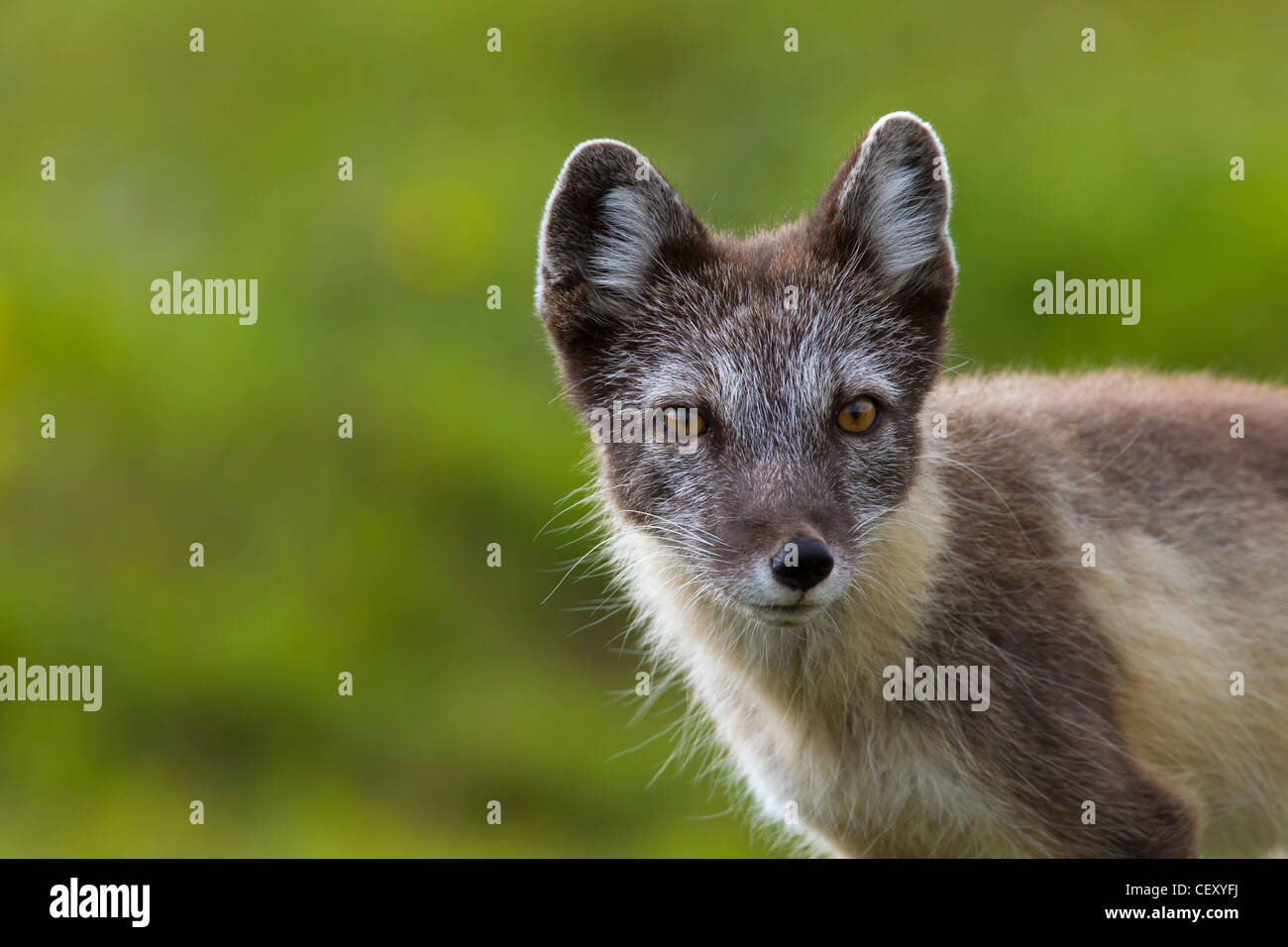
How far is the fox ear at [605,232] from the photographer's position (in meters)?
5.46

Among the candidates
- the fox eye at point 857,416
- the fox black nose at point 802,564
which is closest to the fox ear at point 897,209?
the fox eye at point 857,416

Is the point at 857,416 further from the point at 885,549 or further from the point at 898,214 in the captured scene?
the point at 898,214

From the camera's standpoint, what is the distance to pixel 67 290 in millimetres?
13031

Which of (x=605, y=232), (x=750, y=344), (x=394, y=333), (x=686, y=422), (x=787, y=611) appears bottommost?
(x=787, y=611)

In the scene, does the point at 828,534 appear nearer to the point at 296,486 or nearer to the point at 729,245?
the point at 729,245

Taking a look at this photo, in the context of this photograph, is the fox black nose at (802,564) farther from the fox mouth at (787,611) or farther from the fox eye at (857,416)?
the fox eye at (857,416)

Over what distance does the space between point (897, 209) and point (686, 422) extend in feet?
3.62

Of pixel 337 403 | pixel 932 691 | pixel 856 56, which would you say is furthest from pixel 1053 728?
pixel 856 56

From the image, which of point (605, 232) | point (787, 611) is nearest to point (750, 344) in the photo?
point (605, 232)

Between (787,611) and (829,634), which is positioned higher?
(787,611)

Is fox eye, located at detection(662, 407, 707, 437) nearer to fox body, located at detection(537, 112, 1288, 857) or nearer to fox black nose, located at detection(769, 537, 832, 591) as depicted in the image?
fox body, located at detection(537, 112, 1288, 857)

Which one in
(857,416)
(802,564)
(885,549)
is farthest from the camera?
(885,549)

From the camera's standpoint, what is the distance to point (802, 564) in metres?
4.81

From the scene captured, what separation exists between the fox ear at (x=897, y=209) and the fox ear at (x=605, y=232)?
543 millimetres
